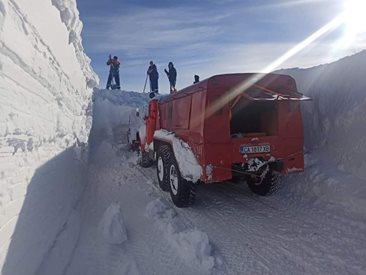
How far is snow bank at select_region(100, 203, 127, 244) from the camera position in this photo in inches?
195

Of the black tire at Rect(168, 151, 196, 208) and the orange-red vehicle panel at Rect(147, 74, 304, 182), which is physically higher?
the orange-red vehicle panel at Rect(147, 74, 304, 182)

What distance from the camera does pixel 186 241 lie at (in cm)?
466

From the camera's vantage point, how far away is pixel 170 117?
7762mm

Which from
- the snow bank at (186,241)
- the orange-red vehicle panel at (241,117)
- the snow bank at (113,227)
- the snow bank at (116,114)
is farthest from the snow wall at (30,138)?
the snow bank at (116,114)

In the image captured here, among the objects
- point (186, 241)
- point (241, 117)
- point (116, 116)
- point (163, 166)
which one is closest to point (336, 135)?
point (241, 117)

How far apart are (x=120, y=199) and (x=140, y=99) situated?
1407 cm

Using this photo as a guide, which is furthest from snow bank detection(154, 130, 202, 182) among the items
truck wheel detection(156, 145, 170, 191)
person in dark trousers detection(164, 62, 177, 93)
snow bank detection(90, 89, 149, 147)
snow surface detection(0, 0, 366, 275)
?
person in dark trousers detection(164, 62, 177, 93)

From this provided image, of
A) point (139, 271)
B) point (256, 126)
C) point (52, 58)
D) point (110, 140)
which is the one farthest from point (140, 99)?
point (139, 271)

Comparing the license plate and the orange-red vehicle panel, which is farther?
the license plate

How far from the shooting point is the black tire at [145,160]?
9.67 metres

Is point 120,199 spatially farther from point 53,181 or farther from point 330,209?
point 330,209

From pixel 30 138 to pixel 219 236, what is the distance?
2.83 meters

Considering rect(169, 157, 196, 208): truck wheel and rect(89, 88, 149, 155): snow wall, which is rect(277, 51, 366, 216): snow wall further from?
rect(89, 88, 149, 155): snow wall

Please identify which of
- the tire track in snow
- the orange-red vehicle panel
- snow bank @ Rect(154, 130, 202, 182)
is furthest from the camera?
snow bank @ Rect(154, 130, 202, 182)
